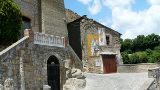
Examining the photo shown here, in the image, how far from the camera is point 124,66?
4034 centimetres

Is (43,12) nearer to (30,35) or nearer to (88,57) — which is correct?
(88,57)

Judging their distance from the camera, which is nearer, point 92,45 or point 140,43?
→ point 92,45

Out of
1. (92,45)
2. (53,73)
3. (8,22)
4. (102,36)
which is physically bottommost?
(53,73)

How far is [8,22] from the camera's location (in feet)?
78.7

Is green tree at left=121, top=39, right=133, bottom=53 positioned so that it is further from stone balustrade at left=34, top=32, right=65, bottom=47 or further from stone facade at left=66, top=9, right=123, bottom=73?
stone balustrade at left=34, top=32, right=65, bottom=47

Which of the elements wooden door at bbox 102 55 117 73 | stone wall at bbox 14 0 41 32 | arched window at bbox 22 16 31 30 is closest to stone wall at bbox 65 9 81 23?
wooden door at bbox 102 55 117 73

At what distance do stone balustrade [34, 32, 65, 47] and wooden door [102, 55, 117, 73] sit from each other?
13934 mm

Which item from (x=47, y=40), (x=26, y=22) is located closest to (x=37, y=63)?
(x=47, y=40)

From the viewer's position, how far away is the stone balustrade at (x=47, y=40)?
23.1 meters

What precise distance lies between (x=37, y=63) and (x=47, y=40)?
2.12 m

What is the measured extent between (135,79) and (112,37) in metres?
15.6

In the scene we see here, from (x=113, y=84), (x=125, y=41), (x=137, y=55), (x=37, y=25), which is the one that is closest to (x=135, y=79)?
(x=113, y=84)

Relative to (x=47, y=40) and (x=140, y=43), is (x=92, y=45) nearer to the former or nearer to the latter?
(x=47, y=40)

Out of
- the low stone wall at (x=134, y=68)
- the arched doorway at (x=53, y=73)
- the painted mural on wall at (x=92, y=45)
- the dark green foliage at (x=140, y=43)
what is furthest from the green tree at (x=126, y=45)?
the arched doorway at (x=53, y=73)
